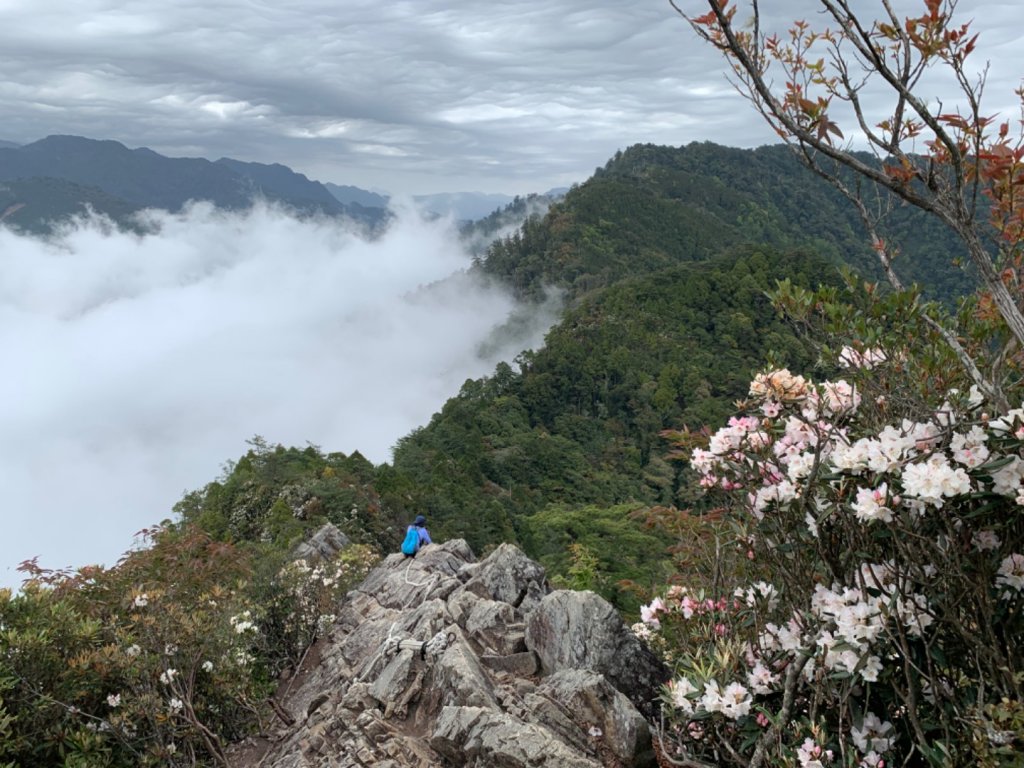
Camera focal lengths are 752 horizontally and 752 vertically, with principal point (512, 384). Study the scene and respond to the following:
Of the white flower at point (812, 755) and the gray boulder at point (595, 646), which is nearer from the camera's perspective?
the white flower at point (812, 755)

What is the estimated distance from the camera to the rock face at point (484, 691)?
5.98 m

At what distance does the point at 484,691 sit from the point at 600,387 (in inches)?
2341

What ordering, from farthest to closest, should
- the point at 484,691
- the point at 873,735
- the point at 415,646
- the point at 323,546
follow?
1. the point at 323,546
2. the point at 415,646
3. the point at 484,691
4. the point at 873,735

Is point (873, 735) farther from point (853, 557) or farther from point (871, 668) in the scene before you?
point (853, 557)

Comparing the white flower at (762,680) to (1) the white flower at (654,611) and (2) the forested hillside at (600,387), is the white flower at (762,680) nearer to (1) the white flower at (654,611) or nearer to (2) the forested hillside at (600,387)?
(1) the white flower at (654,611)

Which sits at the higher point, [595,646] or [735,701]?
[735,701]

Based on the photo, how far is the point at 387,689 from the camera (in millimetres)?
7223

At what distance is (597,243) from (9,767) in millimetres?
102351

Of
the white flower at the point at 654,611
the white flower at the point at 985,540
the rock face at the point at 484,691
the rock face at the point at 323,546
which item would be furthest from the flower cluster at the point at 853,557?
the rock face at the point at 323,546

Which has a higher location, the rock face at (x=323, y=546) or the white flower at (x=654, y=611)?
the white flower at (x=654, y=611)

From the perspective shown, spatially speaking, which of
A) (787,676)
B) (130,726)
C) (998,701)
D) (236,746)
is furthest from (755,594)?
(236,746)

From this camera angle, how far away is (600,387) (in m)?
65.6

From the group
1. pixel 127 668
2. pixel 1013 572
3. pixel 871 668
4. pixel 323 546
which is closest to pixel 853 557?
pixel 871 668

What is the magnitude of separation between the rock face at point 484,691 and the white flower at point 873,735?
8.37 ft
